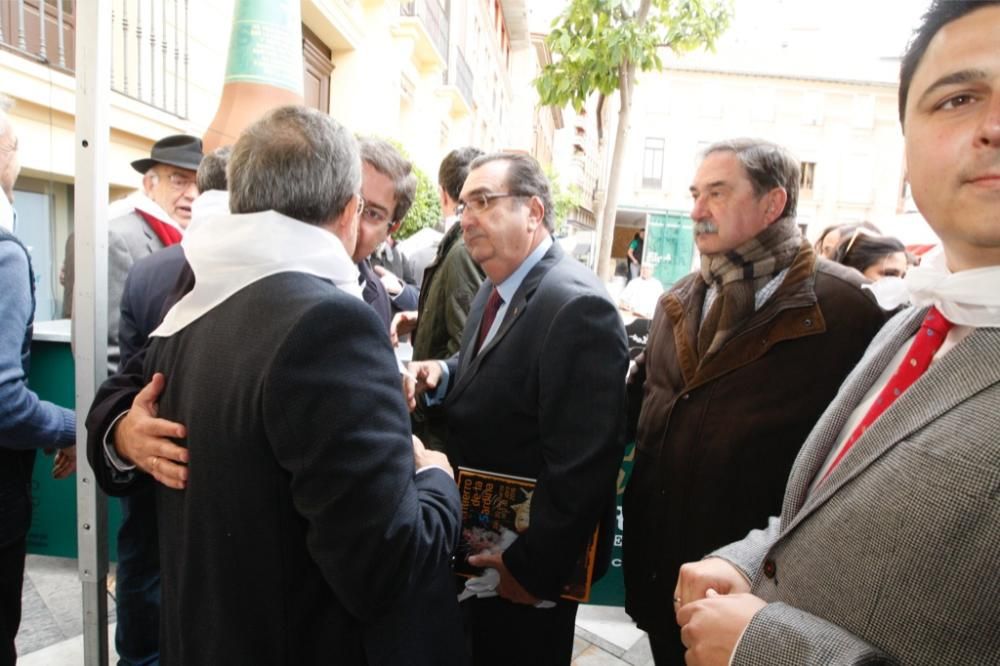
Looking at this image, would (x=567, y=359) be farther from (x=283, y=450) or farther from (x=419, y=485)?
(x=283, y=450)

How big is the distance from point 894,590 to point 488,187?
1738 millimetres

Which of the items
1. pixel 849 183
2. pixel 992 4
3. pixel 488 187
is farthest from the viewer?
pixel 849 183

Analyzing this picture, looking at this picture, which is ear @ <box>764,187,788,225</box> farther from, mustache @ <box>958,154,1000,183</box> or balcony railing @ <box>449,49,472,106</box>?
balcony railing @ <box>449,49,472,106</box>

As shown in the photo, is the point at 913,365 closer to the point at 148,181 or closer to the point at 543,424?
the point at 543,424

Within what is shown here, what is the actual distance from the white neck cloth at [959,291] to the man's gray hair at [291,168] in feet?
3.86

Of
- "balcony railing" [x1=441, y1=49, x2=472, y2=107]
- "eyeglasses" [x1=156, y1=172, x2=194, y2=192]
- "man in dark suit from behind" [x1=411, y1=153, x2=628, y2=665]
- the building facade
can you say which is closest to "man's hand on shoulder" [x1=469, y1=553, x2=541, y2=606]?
"man in dark suit from behind" [x1=411, y1=153, x2=628, y2=665]

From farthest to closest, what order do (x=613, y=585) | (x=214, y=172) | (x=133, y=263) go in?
1. (x=613, y=585)
2. (x=133, y=263)
3. (x=214, y=172)

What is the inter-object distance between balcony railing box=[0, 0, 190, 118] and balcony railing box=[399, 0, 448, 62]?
6413 millimetres

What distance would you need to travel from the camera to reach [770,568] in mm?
1149

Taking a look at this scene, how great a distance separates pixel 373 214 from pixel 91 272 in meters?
1.00

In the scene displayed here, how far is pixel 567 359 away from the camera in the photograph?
5.94 feet

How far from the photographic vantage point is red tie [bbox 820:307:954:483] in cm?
112

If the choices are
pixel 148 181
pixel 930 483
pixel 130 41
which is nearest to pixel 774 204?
pixel 930 483

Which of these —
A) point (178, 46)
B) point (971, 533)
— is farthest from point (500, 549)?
point (178, 46)
